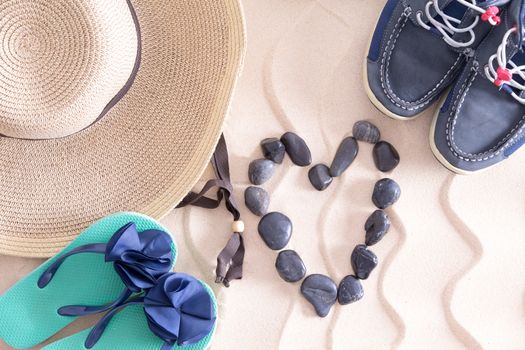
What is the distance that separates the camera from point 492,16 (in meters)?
0.88

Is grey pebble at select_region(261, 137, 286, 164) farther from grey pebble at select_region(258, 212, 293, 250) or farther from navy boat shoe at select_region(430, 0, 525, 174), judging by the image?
navy boat shoe at select_region(430, 0, 525, 174)

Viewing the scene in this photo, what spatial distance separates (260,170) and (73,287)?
36 centimetres

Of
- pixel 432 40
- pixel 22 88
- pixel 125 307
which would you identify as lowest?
pixel 125 307

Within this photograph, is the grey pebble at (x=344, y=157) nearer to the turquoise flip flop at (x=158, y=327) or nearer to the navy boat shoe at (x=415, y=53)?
the navy boat shoe at (x=415, y=53)

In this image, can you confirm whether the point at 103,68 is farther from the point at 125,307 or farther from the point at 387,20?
the point at 387,20

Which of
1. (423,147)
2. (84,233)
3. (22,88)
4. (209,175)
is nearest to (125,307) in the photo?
(84,233)

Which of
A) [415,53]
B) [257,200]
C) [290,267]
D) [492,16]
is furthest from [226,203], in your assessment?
[492,16]

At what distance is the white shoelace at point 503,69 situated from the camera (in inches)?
34.8

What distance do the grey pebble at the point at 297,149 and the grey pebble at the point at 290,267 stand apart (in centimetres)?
17

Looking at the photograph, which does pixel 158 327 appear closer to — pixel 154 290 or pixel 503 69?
pixel 154 290

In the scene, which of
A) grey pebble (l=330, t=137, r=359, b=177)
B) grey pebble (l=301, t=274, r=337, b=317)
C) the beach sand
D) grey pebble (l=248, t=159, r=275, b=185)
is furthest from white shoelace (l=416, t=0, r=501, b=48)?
grey pebble (l=301, t=274, r=337, b=317)

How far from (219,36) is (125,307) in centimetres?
45

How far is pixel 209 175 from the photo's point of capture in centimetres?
98

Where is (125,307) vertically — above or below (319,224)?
below
